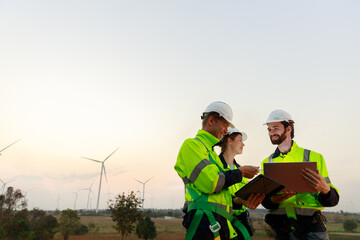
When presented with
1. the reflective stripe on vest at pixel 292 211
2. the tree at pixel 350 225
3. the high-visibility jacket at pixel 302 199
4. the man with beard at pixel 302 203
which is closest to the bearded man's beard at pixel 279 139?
the man with beard at pixel 302 203

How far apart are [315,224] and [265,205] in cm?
94

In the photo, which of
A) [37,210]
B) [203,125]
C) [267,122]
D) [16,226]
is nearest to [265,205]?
[267,122]

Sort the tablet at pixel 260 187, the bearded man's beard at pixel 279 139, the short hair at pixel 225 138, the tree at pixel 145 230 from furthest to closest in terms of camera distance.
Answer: the tree at pixel 145 230
the short hair at pixel 225 138
the bearded man's beard at pixel 279 139
the tablet at pixel 260 187

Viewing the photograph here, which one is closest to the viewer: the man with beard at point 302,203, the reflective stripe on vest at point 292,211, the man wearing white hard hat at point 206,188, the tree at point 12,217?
the man wearing white hard hat at point 206,188

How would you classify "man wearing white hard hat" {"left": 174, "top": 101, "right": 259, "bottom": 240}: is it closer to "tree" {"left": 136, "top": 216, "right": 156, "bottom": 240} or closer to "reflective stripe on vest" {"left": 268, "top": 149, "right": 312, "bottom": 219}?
"reflective stripe on vest" {"left": 268, "top": 149, "right": 312, "bottom": 219}

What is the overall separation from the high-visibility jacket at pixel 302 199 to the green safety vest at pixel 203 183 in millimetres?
1300

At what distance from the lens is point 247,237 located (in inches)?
182

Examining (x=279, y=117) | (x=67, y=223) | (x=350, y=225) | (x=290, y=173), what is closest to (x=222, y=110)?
(x=290, y=173)

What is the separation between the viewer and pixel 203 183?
4.09 meters

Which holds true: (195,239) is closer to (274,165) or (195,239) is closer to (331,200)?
(274,165)

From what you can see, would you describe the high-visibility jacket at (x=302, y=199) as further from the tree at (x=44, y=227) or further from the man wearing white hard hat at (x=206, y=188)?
the tree at (x=44, y=227)

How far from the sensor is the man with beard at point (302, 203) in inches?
202

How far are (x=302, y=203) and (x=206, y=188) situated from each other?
8.08 feet

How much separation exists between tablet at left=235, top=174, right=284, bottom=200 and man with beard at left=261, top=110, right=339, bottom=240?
2.50 feet
